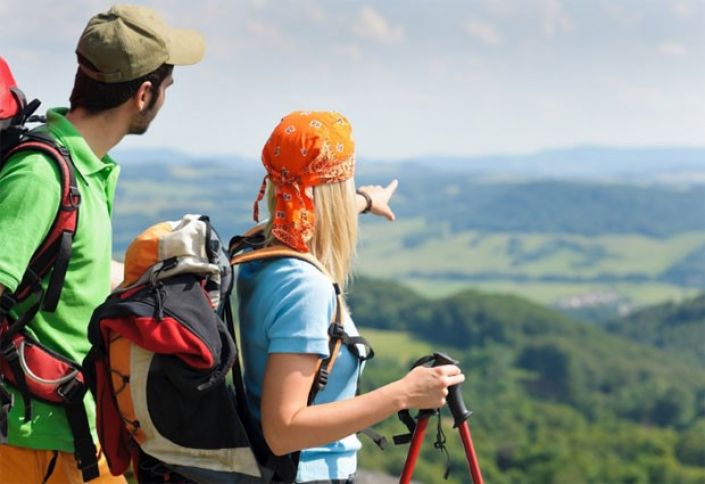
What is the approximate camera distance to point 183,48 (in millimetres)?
3037

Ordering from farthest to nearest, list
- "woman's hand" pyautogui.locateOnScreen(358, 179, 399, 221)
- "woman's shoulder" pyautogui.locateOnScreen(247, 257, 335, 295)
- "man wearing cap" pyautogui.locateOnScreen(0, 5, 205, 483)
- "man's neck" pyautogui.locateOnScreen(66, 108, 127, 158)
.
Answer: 1. "woman's hand" pyautogui.locateOnScreen(358, 179, 399, 221)
2. "man's neck" pyautogui.locateOnScreen(66, 108, 127, 158)
3. "man wearing cap" pyautogui.locateOnScreen(0, 5, 205, 483)
4. "woman's shoulder" pyautogui.locateOnScreen(247, 257, 335, 295)

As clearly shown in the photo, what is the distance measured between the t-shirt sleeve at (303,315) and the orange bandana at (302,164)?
12 cm

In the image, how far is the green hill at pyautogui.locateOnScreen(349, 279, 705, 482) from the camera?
7212 cm

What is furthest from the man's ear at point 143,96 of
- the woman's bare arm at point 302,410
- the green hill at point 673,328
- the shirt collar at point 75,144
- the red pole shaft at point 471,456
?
the green hill at point 673,328

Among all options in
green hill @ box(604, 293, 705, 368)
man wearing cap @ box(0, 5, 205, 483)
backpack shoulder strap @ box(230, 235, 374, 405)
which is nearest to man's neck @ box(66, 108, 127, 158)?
man wearing cap @ box(0, 5, 205, 483)

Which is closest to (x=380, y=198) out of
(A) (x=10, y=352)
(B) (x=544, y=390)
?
(A) (x=10, y=352)

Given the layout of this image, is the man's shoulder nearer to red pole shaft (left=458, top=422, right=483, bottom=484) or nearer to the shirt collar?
the shirt collar

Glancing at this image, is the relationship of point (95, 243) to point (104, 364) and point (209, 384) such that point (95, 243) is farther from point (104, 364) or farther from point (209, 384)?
point (209, 384)

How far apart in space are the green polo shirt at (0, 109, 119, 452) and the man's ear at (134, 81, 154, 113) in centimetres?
20

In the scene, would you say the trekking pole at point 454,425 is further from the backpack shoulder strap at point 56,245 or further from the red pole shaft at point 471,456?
the backpack shoulder strap at point 56,245

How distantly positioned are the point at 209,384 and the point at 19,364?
71cm

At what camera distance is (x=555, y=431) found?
84.6m

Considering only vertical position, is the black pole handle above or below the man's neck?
below

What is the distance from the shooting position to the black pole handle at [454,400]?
9.07 feet
